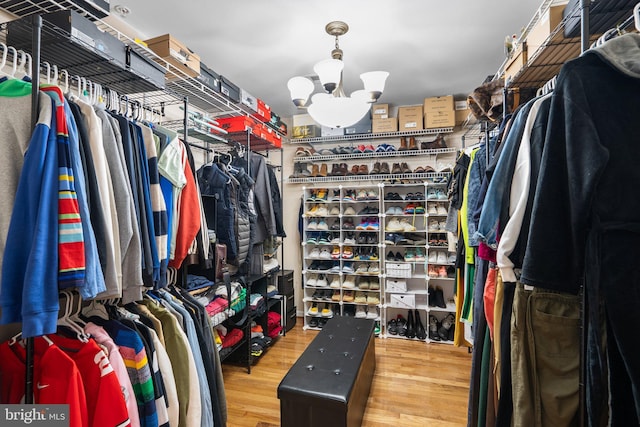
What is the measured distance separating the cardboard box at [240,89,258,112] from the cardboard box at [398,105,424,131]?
159cm

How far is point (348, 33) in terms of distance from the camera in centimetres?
→ 209

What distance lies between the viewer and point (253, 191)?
2.74 metres

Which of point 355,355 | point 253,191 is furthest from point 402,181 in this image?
point 355,355

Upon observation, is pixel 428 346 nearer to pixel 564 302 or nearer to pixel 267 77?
pixel 564 302

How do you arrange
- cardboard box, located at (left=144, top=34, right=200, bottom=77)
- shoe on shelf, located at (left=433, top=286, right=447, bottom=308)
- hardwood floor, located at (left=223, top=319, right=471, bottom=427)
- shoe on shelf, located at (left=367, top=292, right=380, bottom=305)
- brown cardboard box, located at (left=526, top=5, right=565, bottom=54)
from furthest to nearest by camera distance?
shoe on shelf, located at (left=367, top=292, right=380, bottom=305) → shoe on shelf, located at (left=433, top=286, right=447, bottom=308) → hardwood floor, located at (left=223, top=319, right=471, bottom=427) → cardboard box, located at (left=144, top=34, right=200, bottom=77) → brown cardboard box, located at (left=526, top=5, right=565, bottom=54)

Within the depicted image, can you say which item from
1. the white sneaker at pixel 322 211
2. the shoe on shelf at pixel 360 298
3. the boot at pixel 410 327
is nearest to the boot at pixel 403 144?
the white sneaker at pixel 322 211

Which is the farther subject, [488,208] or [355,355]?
[355,355]

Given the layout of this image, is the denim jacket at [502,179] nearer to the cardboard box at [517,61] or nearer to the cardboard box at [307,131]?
the cardboard box at [517,61]

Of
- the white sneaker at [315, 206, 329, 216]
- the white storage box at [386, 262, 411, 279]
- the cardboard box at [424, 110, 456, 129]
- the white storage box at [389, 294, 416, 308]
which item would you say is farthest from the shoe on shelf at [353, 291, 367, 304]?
the cardboard box at [424, 110, 456, 129]

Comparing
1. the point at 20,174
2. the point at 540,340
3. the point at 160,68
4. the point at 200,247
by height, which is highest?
the point at 160,68

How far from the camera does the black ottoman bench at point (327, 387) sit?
4.95 feet

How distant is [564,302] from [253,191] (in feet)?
7.60

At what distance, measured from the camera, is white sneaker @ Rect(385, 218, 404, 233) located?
10.9 feet

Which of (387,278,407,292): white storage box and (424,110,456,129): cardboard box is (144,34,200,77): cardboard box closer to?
(424,110,456,129): cardboard box
